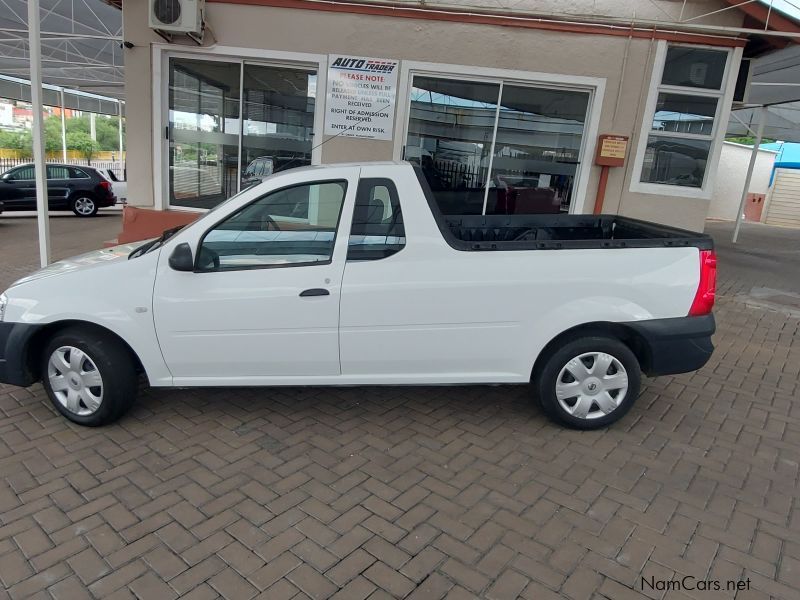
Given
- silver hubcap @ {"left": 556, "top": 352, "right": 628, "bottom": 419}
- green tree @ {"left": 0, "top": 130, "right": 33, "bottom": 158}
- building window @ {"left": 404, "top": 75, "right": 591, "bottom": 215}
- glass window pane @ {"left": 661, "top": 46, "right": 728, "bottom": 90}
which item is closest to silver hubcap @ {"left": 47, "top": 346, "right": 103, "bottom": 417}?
silver hubcap @ {"left": 556, "top": 352, "right": 628, "bottom": 419}

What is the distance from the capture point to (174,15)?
6699mm

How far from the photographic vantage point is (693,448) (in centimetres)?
361

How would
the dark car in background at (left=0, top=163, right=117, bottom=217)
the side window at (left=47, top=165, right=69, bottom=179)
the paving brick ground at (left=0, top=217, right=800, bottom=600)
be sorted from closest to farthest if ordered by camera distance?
1. the paving brick ground at (left=0, top=217, right=800, bottom=600)
2. the dark car in background at (left=0, top=163, right=117, bottom=217)
3. the side window at (left=47, top=165, right=69, bottom=179)

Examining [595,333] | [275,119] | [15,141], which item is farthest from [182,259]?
[15,141]

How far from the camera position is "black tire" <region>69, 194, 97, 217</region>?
14789 millimetres

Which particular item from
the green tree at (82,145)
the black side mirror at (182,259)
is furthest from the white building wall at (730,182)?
the green tree at (82,145)

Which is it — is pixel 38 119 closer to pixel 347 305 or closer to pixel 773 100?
pixel 347 305

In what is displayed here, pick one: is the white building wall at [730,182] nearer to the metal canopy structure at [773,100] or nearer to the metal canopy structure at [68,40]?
the metal canopy structure at [773,100]

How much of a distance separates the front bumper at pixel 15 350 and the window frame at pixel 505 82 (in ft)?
17.7

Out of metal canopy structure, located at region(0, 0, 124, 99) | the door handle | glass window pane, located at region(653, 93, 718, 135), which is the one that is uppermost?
metal canopy structure, located at region(0, 0, 124, 99)

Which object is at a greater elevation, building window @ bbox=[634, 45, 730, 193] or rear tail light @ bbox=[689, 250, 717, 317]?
building window @ bbox=[634, 45, 730, 193]

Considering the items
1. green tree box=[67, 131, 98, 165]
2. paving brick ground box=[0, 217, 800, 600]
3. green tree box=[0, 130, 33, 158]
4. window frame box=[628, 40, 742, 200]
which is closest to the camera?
paving brick ground box=[0, 217, 800, 600]

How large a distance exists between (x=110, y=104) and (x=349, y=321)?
111ft

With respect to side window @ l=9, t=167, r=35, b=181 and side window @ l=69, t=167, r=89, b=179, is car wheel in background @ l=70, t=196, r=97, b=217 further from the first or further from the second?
side window @ l=9, t=167, r=35, b=181
